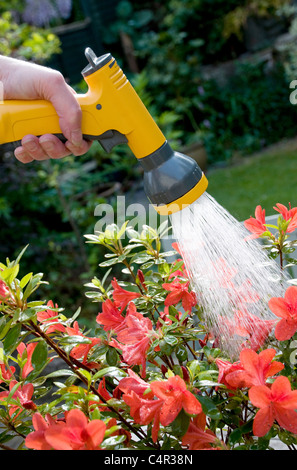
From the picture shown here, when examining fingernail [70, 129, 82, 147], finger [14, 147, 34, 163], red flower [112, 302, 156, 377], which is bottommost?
red flower [112, 302, 156, 377]

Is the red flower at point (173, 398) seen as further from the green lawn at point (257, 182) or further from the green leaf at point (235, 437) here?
the green lawn at point (257, 182)

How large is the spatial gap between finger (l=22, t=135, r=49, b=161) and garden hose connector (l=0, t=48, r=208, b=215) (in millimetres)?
14

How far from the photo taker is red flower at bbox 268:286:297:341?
2.80ft

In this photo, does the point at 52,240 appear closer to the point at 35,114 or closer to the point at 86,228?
the point at 86,228

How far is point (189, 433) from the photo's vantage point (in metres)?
0.81

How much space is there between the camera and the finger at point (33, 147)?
1221 mm

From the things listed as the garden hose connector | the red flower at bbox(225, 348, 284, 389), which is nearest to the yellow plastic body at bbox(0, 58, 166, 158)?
the garden hose connector

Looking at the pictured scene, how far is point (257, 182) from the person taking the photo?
536 centimetres

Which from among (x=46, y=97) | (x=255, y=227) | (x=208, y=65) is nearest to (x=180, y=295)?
(x=255, y=227)

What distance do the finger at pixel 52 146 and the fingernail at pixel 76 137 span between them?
5cm

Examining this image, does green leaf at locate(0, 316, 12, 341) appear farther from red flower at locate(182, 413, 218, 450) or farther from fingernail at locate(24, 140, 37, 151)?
fingernail at locate(24, 140, 37, 151)

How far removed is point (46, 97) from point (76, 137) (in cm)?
11
